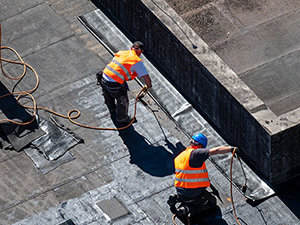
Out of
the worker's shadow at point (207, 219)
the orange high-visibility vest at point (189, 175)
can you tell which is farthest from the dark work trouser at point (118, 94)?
the worker's shadow at point (207, 219)

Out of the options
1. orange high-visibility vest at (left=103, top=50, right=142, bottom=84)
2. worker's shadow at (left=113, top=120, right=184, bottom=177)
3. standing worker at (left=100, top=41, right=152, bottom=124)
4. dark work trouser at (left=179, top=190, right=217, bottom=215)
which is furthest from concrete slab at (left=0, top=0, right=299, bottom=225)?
orange high-visibility vest at (left=103, top=50, right=142, bottom=84)

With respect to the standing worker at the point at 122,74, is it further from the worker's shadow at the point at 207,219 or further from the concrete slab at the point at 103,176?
the worker's shadow at the point at 207,219

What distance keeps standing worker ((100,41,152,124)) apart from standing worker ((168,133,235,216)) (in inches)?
78.7

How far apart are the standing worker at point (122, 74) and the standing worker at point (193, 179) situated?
200 cm

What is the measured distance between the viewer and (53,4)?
1806 cm

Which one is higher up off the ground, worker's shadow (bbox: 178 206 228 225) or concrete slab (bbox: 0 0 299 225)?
concrete slab (bbox: 0 0 299 225)

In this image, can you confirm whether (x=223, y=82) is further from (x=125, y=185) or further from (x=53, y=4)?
(x=53, y=4)

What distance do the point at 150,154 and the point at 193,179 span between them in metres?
1.68

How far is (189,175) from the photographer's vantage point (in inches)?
522

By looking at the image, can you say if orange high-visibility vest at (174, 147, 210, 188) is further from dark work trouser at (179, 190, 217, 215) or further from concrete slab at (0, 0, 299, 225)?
concrete slab at (0, 0, 299, 225)

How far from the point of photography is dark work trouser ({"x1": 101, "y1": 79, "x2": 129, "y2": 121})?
14898mm

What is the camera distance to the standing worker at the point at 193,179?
43.3 ft

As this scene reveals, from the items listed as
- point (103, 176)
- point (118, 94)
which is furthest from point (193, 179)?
point (118, 94)

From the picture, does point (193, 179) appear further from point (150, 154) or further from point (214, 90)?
point (214, 90)
